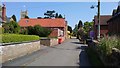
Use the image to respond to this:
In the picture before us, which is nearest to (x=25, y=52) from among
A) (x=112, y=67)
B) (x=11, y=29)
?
(x=112, y=67)

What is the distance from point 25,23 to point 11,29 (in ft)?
148

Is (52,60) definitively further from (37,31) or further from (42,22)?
(42,22)

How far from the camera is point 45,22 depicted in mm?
95188

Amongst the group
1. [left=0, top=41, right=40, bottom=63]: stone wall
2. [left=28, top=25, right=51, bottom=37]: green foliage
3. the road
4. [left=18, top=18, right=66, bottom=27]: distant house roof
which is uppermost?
[left=18, top=18, right=66, bottom=27]: distant house roof

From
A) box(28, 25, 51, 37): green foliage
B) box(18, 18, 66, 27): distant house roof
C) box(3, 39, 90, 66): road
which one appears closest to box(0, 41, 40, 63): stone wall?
box(3, 39, 90, 66): road

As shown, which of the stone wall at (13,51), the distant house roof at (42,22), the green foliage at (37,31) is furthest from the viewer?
the distant house roof at (42,22)

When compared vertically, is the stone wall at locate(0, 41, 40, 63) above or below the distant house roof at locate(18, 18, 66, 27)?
below

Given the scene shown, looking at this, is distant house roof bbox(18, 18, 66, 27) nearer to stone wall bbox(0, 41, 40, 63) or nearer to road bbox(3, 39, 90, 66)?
stone wall bbox(0, 41, 40, 63)

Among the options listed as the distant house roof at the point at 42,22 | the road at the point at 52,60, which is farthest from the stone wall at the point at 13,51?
the distant house roof at the point at 42,22

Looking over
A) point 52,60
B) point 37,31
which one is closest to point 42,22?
point 37,31

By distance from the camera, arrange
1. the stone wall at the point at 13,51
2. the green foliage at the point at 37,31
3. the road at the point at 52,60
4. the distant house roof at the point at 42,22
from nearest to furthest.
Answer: the road at the point at 52,60 → the stone wall at the point at 13,51 → the green foliage at the point at 37,31 → the distant house roof at the point at 42,22

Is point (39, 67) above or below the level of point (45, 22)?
below

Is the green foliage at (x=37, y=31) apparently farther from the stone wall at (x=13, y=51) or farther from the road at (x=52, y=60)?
the road at (x=52, y=60)

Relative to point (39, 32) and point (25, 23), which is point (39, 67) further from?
point (25, 23)
